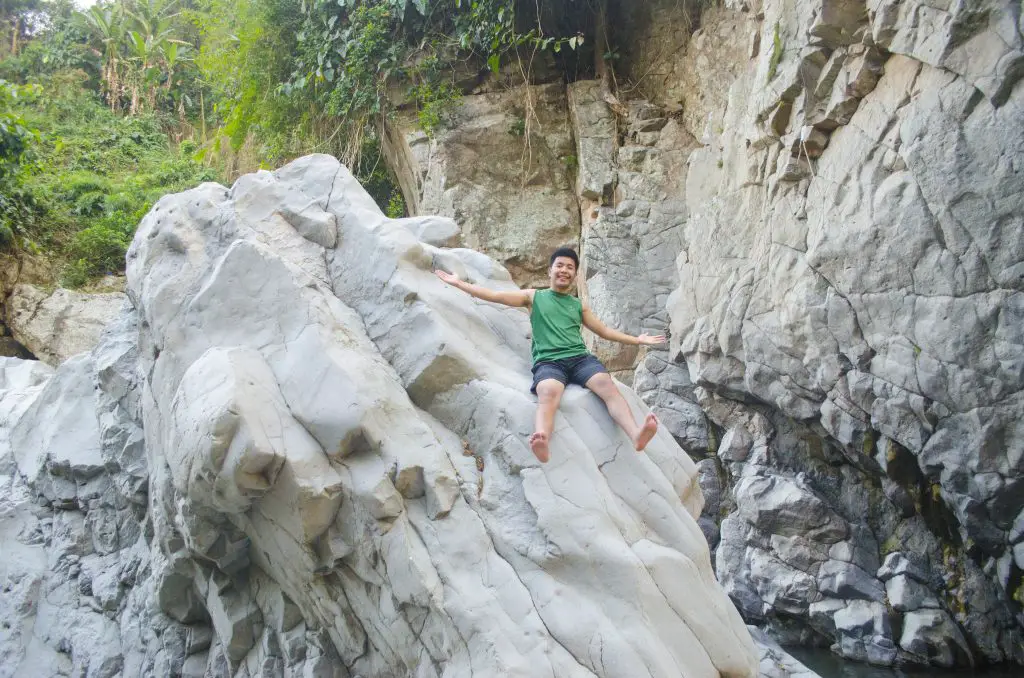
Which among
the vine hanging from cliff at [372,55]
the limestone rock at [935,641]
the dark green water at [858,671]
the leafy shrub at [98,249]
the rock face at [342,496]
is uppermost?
the vine hanging from cliff at [372,55]

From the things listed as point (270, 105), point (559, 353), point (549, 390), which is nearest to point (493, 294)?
point (559, 353)

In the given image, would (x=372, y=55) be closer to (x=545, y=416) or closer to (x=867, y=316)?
(x=867, y=316)

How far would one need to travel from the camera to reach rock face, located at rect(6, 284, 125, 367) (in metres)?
11.5

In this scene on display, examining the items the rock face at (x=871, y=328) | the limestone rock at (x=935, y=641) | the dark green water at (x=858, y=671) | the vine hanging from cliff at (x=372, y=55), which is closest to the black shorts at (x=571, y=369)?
the rock face at (x=871, y=328)

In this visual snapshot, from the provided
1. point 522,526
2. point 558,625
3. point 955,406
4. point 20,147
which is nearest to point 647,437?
point 522,526

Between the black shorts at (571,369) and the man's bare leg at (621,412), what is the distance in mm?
54

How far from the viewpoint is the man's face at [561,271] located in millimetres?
5020

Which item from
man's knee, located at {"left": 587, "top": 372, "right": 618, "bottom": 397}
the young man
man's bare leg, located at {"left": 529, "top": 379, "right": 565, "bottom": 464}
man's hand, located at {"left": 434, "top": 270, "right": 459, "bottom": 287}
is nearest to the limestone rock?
the young man

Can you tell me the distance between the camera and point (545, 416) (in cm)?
435

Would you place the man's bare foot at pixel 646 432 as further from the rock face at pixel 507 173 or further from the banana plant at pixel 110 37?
the banana plant at pixel 110 37

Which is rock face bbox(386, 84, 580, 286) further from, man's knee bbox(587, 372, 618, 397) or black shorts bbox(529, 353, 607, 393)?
man's knee bbox(587, 372, 618, 397)

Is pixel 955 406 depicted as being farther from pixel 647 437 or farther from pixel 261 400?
pixel 261 400

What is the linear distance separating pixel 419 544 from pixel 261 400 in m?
1.22

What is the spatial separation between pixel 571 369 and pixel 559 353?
0.12 metres
